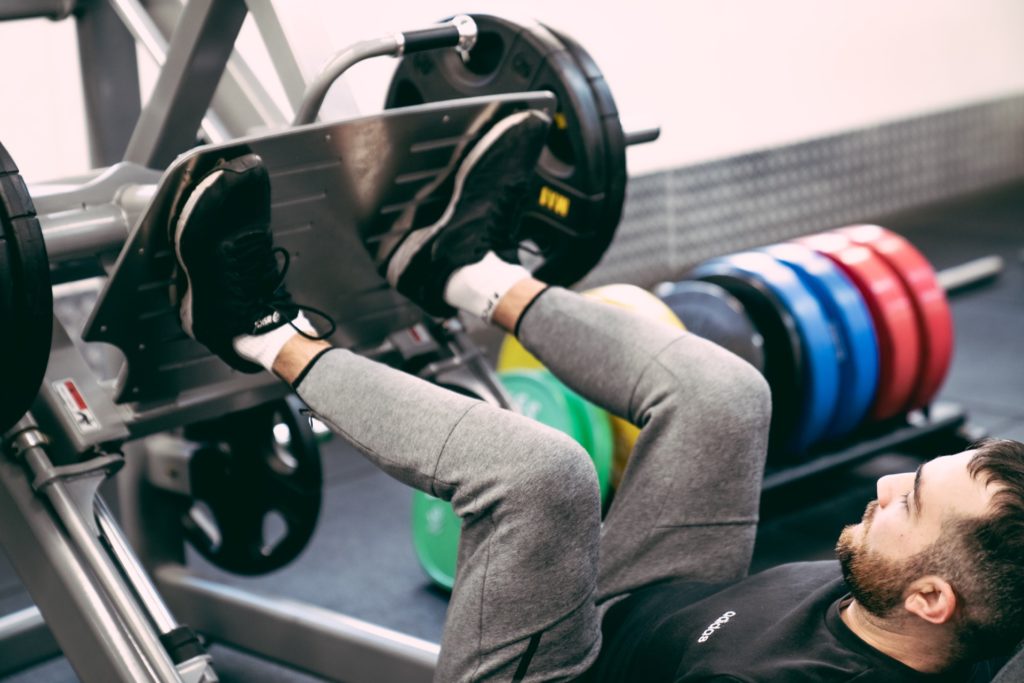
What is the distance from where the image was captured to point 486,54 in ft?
6.32

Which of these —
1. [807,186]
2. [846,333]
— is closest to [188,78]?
[846,333]

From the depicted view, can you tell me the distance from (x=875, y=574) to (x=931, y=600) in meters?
0.06

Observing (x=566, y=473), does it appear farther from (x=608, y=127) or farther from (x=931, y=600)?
(x=608, y=127)

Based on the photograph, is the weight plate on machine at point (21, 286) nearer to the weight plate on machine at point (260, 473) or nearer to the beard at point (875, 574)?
the weight plate on machine at point (260, 473)

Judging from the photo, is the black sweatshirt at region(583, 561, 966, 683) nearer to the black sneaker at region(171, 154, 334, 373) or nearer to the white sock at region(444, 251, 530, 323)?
the white sock at region(444, 251, 530, 323)

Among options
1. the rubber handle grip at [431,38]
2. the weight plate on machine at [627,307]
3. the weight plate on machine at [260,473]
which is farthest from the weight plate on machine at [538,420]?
the rubber handle grip at [431,38]

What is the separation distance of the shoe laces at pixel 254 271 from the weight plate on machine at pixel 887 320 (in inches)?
60.3

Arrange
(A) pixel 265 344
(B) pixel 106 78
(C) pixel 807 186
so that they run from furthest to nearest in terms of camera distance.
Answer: (C) pixel 807 186
(B) pixel 106 78
(A) pixel 265 344

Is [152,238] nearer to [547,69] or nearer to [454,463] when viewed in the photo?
[454,463]

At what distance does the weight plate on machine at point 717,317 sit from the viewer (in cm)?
236

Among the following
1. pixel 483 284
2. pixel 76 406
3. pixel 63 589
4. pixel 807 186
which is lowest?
pixel 807 186

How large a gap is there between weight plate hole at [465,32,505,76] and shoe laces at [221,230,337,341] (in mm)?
522

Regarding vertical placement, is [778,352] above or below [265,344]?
below

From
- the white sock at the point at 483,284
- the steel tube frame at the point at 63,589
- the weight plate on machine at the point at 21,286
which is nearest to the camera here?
the weight plate on machine at the point at 21,286
